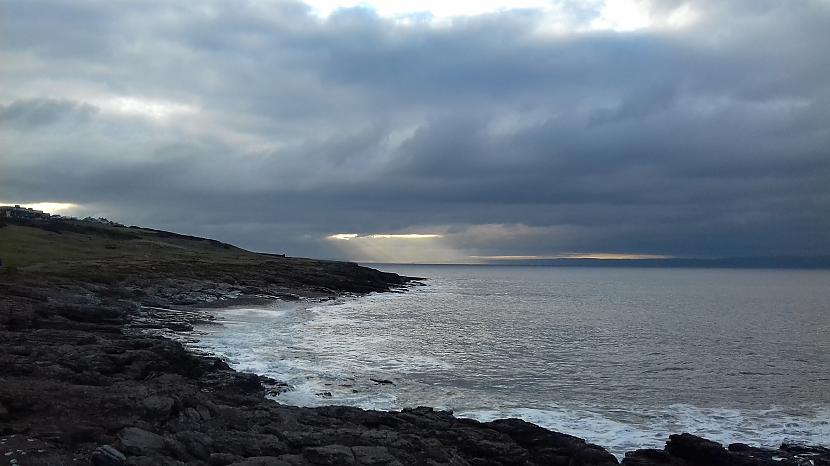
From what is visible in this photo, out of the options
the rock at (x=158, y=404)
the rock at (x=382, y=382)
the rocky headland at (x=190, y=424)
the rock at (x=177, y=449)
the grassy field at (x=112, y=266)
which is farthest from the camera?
the grassy field at (x=112, y=266)

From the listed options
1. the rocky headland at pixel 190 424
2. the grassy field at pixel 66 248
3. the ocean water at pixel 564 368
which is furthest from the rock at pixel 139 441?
the grassy field at pixel 66 248

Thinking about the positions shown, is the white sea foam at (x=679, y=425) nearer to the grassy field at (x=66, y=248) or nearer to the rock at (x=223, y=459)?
the rock at (x=223, y=459)

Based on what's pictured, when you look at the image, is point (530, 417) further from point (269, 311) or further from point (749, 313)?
point (749, 313)

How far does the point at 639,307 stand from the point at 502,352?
→ 59.7 metres

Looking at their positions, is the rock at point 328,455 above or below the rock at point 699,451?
above

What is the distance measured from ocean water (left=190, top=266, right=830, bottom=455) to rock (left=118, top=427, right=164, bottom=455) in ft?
39.3

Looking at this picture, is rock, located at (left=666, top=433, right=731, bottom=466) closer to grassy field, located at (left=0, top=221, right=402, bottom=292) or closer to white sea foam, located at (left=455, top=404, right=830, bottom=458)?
white sea foam, located at (left=455, top=404, right=830, bottom=458)

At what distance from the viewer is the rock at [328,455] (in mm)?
14477

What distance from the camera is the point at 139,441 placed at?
13.8 m

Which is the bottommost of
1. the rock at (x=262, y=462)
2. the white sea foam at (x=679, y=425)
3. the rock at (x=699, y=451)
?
the white sea foam at (x=679, y=425)

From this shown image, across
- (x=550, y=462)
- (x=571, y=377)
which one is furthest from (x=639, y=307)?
(x=550, y=462)

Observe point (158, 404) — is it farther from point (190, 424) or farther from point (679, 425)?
point (679, 425)

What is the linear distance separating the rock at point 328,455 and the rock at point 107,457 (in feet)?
13.2

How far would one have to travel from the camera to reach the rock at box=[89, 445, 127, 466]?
12.7 meters
